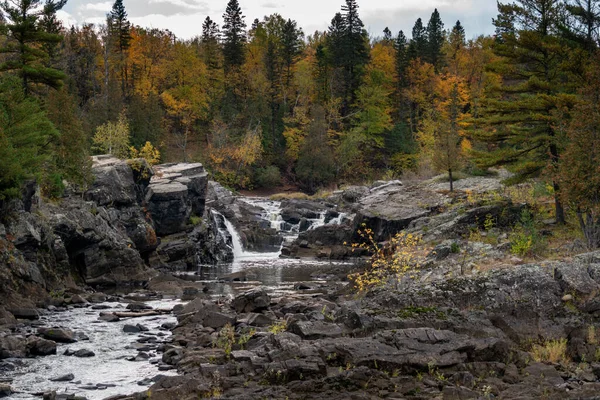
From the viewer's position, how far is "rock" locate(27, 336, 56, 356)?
1565cm

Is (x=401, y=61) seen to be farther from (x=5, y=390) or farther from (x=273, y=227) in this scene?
(x=5, y=390)

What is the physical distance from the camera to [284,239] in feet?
152

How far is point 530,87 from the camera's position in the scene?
78.2 ft

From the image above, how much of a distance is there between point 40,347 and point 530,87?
2098 cm

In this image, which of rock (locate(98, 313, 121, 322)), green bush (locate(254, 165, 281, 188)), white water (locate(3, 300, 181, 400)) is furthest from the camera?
green bush (locate(254, 165, 281, 188))

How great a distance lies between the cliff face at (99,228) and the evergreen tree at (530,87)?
20.1 meters

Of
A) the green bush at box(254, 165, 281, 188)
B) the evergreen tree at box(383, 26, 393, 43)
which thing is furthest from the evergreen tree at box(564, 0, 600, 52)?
the evergreen tree at box(383, 26, 393, 43)

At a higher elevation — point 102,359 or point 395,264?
point 395,264

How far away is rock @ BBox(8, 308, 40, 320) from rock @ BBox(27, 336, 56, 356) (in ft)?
14.4

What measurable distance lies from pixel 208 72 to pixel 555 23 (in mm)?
59505

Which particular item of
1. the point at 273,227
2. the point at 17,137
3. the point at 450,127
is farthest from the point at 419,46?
the point at 17,137

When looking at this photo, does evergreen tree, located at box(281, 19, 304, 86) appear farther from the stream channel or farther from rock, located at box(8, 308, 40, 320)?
rock, located at box(8, 308, 40, 320)


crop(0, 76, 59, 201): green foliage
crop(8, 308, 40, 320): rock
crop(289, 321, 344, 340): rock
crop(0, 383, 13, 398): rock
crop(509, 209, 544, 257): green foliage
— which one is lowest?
crop(8, 308, 40, 320): rock

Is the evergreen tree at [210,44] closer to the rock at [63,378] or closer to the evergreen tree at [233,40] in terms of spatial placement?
the evergreen tree at [233,40]
